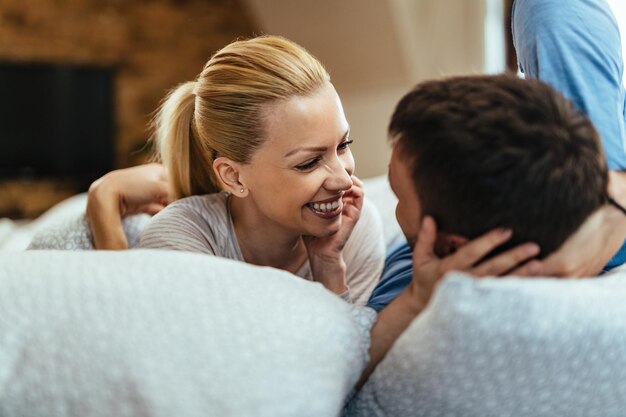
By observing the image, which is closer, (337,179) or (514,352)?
(514,352)

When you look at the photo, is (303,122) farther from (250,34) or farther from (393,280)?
(250,34)

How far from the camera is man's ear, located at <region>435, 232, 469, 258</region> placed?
768 millimetres

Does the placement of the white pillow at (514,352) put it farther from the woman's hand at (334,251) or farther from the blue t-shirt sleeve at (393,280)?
the woman's hand at (334,251)

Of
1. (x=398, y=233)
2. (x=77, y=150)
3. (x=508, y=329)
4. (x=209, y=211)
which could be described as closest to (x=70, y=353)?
(x=508, y=329)

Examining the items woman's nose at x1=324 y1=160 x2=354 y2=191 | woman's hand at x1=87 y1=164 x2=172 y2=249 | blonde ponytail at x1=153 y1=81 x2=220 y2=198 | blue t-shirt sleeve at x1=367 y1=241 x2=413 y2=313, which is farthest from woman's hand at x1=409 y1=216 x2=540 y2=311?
woman's hand at x1=87 y1=164 x2=172 y2=249

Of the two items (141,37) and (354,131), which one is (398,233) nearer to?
(354,131)

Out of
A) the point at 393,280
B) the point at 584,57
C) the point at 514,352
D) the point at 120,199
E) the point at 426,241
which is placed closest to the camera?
the point at 514,352

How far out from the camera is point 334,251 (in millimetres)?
1274

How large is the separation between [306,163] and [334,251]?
0.57 feet

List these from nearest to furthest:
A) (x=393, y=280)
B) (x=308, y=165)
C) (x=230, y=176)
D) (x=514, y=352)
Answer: (x=514, y=352) < (x=393, y=280) < (x=308, y=165) < (x=230, y=176)

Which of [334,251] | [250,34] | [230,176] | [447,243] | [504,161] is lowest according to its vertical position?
[250,34]

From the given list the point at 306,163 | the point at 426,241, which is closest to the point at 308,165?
the point at 306,163

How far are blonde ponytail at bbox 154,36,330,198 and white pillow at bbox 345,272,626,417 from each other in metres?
0.62

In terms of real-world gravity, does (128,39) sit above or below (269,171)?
below
